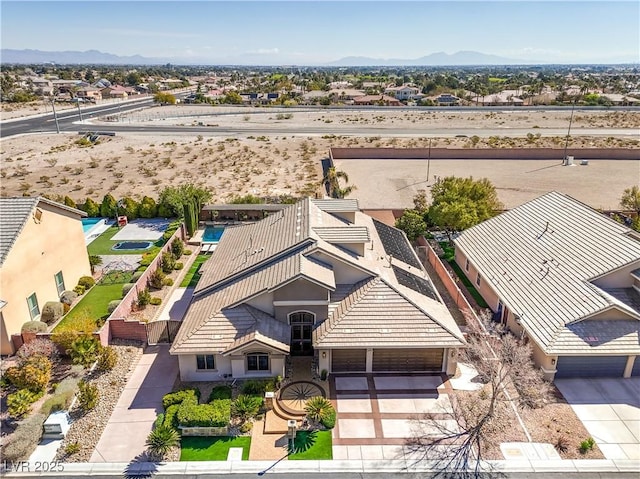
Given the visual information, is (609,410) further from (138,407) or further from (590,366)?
(138,407)

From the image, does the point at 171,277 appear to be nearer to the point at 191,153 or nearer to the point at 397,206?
the point at 397,206

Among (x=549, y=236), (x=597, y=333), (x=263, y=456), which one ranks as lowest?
(x=263, y=456)

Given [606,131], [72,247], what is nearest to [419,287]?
[72,247]

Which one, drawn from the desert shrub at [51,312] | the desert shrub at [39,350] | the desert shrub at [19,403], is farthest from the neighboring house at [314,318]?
the desert shrub at [51,312]

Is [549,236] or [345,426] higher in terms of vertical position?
[549,236]

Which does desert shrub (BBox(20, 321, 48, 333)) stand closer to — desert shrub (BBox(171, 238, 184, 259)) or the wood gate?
the wood gate

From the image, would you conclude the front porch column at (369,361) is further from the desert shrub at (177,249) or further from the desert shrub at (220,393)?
the desert shrub at (177,249)

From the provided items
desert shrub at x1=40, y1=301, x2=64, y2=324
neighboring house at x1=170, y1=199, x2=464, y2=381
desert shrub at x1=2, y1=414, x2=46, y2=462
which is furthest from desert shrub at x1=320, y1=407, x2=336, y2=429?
desert shrub at x1=40, y1=301, x2=64, y2=324
